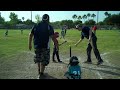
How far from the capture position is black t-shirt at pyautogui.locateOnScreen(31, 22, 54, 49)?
7.63 meters

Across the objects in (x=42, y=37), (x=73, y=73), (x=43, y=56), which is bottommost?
(x=73, y=73)

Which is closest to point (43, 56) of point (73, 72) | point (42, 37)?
point (42, 37)

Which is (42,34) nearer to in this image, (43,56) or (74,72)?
(43,56)

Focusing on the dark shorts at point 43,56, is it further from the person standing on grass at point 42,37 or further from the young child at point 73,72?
the young child at point 73,72

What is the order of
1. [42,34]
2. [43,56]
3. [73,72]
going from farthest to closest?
[43,56] < [42,34] < [73,72]

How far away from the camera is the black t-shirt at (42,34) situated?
7.63m

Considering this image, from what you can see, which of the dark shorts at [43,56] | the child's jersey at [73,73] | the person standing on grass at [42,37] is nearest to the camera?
the child's jersey at [73,73]

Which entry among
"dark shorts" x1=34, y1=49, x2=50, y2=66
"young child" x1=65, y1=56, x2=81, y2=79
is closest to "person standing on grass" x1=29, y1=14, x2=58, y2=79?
"dark shorts" x1=34, y1=49, x2=50, y2=66

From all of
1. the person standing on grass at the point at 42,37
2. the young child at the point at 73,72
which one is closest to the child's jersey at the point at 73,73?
the young child at the point at 73,72

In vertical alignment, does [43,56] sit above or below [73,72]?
above

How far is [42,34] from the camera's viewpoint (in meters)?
7.67

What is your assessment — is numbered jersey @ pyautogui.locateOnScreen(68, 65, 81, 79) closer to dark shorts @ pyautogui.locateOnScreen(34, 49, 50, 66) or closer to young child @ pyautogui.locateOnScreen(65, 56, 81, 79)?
young child @ pyautogui.locateOnScreen(65, 56, 81, 79)
